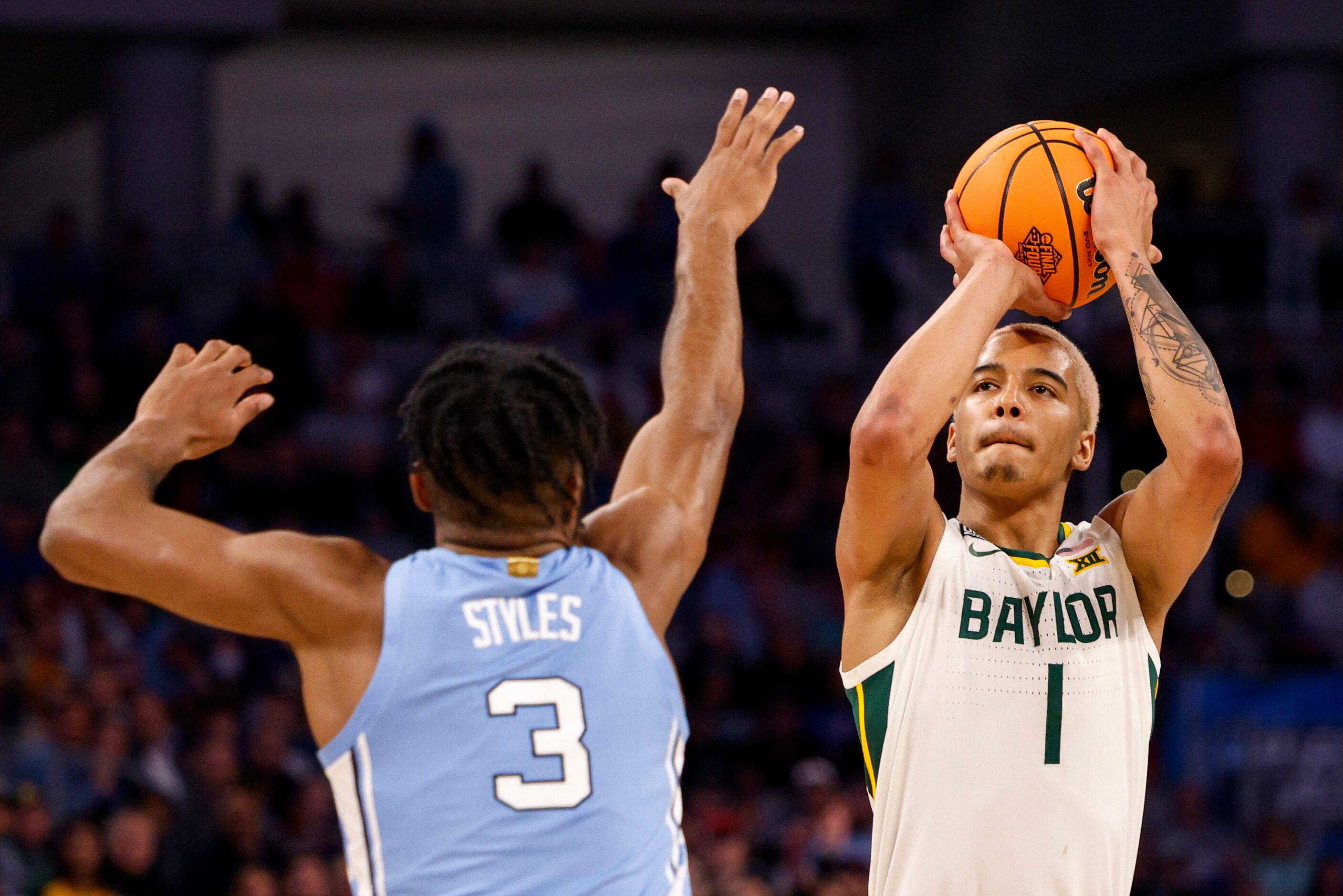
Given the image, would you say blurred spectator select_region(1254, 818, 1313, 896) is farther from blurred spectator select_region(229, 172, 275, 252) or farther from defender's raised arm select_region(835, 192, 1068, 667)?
blurred spectator select_region(229, 172, 275, 252)

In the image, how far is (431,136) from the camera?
14.5 meters

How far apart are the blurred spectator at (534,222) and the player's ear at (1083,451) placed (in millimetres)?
10535

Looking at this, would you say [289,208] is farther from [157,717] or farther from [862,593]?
[862,593]

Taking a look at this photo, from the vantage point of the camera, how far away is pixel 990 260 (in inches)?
150

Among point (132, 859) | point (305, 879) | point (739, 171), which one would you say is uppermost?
point (739, 171)

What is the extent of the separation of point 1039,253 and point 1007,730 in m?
1.11

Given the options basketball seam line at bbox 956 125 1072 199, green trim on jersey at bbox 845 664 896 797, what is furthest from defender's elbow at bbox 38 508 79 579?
basketball seam line at bbox 956 125 1072 199

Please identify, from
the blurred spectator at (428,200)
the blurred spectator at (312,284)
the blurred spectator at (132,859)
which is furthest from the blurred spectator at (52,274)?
the blurred spectator at (132,859)

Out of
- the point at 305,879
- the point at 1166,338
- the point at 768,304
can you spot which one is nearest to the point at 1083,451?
the point at 1166,338

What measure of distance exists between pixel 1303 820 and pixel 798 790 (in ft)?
10.9

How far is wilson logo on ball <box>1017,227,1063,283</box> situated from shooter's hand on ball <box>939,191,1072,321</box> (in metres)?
0.02

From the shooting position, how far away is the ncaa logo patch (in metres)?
3.83

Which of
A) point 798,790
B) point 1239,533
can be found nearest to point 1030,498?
point 798,790

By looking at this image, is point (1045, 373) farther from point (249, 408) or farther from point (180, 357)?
point (180, 357)
